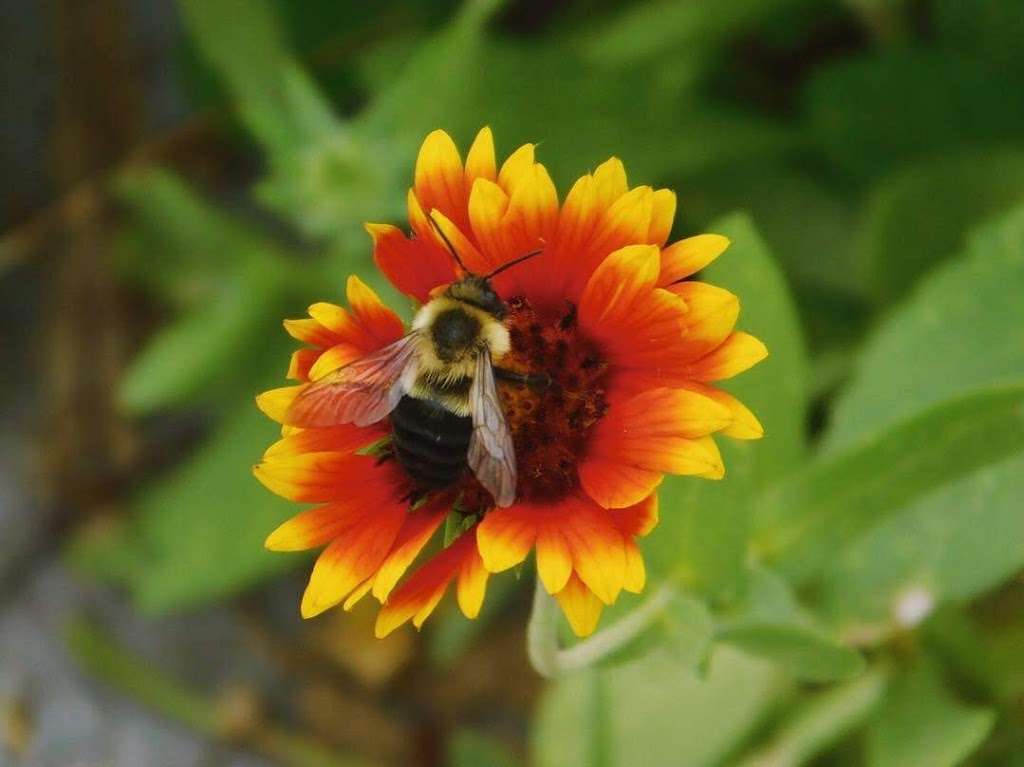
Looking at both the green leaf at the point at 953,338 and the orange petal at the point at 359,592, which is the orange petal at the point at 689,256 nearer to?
the orange petal at the point at 359,592

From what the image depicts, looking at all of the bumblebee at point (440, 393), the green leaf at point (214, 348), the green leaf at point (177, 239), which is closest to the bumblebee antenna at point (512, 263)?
the bumblebee at point (440, 393)

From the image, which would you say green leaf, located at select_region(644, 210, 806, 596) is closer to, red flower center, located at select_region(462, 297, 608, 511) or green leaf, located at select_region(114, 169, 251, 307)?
red flower center, located at select_region(462, 297, 608, 511)

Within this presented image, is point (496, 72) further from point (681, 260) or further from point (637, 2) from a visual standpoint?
point (681, 260)

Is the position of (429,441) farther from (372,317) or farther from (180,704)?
(180,704)

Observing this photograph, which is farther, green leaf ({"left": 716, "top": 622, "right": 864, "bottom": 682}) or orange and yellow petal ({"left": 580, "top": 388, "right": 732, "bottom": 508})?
green leaf ({"left": 716, "top": 622, "right": 864, "bottom": 682})

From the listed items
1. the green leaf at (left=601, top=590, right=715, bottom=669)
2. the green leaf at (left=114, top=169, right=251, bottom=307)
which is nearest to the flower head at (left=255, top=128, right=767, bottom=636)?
the green leaf at (left=601, top=590, right=715, bottom=669)

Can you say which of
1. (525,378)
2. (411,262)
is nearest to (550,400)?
(525,378)
